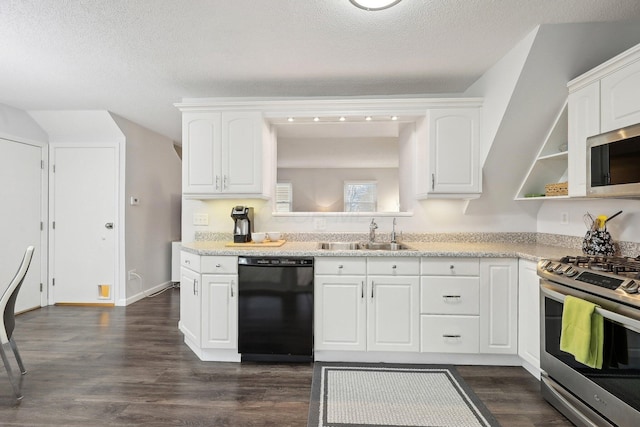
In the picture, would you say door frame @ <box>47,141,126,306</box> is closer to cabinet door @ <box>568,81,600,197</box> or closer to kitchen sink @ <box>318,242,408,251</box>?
kitchen sink @ <box>318,242,408,251</box>

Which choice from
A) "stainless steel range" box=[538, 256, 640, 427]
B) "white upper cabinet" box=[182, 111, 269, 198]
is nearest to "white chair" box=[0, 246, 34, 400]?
"white upper cabinet" box=[182, 111, 269, 198]

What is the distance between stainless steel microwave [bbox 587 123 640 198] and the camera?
180 centimetres

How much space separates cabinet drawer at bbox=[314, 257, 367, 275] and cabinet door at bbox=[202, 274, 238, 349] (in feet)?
2.16

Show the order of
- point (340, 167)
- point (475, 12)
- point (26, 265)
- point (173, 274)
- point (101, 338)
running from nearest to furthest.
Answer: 1. point (475, 12)
2. point (26, 265)
3. point (101, 338)
4. point (340, 167)
5. point (173, 274)

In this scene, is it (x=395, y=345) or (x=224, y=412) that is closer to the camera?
A: (x=224, y=412)

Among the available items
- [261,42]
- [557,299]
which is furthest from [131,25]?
[557,299]

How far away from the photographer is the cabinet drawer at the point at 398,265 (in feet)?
8.52

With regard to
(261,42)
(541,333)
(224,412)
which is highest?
(261,42)

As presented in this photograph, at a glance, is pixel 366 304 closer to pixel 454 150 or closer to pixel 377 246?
pixel 377 246

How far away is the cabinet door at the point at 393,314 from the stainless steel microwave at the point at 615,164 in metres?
1.27

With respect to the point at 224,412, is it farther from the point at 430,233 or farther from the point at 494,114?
the point at 494,114

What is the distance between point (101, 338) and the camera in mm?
3152

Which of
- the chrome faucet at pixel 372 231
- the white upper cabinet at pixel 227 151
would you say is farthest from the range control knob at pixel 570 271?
the white upper cabinet at pixel 227 151

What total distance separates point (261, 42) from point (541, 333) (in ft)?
8.56
